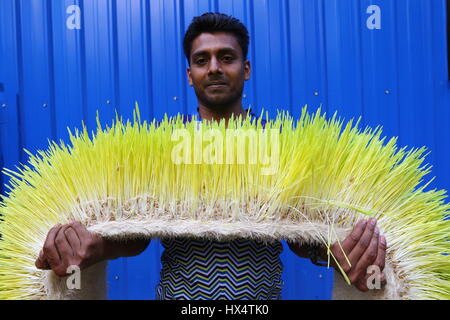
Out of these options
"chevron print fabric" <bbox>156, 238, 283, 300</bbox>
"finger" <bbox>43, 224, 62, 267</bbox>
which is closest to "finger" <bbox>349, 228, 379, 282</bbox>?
"chevron print fabric" <bbox>156, 238, 283, 300</bbox>

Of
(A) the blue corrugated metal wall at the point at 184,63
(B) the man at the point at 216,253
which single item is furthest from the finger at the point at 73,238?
(A) the blue corrugated metal wall at the point at 184,63

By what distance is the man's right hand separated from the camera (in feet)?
2.38

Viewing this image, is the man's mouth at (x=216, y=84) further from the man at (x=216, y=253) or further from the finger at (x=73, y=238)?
the finger at (x=73, y=238)

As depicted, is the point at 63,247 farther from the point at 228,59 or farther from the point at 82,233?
the point at 228,59

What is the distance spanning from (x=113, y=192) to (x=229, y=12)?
1.16m

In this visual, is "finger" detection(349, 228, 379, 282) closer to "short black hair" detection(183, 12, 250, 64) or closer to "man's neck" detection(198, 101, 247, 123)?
"man's neck" detection(198, 101, 247, 123)

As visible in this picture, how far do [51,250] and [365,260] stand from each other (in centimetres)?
57

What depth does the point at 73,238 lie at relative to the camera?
732 mm

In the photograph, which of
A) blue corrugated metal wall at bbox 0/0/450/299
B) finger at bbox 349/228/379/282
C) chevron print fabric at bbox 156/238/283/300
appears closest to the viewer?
finger at bbox 349/228/379/282

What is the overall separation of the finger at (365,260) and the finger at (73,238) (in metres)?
0.50

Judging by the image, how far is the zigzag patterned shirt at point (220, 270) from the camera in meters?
0.81

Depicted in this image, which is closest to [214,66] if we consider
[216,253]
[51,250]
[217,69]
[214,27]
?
[217,69]

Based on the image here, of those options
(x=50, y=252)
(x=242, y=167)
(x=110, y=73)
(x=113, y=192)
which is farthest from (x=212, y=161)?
(x=110, y=73)

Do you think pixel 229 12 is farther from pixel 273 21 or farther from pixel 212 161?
pixel 212 161
